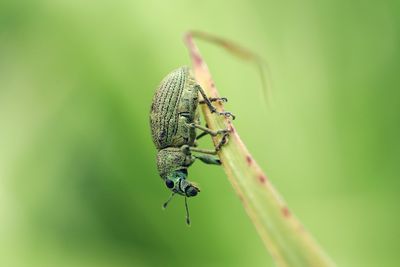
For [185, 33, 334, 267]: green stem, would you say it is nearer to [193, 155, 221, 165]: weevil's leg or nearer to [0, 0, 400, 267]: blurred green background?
[193, 155, 221, 165]: weevil's leg

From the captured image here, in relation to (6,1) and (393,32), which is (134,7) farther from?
(393,32)

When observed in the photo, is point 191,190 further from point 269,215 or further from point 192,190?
point 269,215

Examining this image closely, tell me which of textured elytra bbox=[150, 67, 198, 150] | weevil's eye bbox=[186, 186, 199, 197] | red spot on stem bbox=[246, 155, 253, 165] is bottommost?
red spot on stem bbox=[246, 155, 253, 165]

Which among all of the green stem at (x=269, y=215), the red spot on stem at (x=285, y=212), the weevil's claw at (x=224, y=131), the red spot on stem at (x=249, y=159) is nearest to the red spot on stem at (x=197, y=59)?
the weevil's claw at (x=224, y=131)

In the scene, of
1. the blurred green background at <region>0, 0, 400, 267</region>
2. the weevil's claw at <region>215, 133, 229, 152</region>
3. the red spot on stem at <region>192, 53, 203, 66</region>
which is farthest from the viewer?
the blurred green background at <region>0, 0, 400, 267</region>

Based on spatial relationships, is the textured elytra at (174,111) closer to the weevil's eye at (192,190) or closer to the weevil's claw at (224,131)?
the weevil's eye at (192,190)

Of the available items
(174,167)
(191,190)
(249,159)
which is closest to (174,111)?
(174,167)

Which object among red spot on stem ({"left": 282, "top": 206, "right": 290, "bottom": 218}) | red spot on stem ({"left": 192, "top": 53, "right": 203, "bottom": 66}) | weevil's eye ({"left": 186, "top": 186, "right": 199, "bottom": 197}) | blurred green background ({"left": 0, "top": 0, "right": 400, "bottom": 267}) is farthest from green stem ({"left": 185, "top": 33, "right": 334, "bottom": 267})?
blurred green background ({"left": 0, "top": 0, "right": 400, "bottom": 267})
